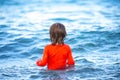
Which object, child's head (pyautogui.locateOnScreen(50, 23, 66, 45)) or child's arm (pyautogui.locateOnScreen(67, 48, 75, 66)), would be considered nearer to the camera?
child's head (pyautogui.locateOnScreen(50, 23, 66, 45))

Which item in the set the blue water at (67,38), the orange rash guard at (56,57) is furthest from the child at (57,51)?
the blue water at (67,38)

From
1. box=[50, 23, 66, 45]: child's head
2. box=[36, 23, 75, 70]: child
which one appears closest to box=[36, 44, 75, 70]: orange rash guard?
box=[36, 23, 75, 70]: child

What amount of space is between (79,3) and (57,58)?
488 inches

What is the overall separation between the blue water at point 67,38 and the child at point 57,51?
220 mm

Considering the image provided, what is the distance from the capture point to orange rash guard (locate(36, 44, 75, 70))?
6.22m

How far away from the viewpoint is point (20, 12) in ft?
51.9

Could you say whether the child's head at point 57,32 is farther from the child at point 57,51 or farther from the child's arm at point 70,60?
the child's arm at point 70,60

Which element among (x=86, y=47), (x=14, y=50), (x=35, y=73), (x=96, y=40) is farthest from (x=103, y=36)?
(x=35, y=73)

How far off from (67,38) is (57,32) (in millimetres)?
3973

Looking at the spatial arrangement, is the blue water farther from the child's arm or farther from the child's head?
the child's head

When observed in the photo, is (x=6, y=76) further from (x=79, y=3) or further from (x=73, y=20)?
(x=79, y=3)

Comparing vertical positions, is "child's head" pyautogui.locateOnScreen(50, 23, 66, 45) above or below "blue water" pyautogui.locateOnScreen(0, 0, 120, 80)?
above

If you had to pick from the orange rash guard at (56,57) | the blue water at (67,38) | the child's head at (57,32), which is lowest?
the blue water at (67,38)

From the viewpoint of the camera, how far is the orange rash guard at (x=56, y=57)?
20.4 feet
